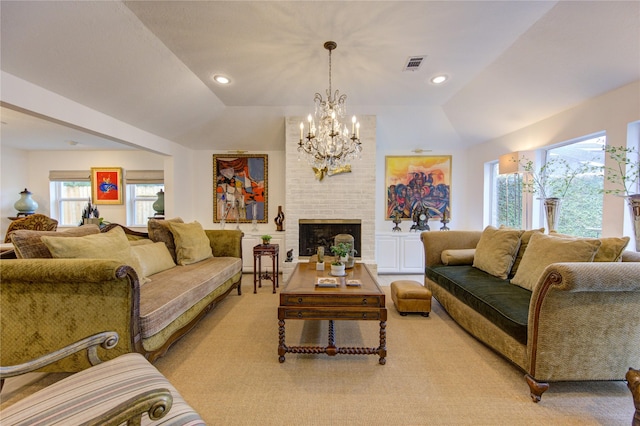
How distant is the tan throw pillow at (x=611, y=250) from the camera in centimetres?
198

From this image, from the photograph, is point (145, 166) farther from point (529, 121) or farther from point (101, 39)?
point (529, 121)

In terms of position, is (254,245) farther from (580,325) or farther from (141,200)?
(580,325)

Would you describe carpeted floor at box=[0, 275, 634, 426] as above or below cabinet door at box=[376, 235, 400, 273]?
below

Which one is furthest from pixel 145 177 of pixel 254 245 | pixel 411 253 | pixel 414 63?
pixel 411 253

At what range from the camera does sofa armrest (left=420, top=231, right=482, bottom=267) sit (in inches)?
139

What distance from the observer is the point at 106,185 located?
216 inches

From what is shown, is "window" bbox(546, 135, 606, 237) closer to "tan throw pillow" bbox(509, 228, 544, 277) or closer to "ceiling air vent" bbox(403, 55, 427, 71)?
"tan throw pillow" bbox(509, 228, 544, 277)

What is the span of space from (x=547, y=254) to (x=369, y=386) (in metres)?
1.86

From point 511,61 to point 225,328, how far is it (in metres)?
4.10

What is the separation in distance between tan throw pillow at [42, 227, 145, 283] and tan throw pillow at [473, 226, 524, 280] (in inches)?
135

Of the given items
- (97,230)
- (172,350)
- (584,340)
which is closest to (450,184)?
(584,340)

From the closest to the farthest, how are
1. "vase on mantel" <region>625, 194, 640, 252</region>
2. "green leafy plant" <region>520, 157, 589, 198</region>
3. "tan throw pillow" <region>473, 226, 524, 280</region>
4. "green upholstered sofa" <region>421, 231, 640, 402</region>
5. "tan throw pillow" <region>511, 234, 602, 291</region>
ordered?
"green upholstered sofa" <region>421, 231, 640, 402</region>, "tan throw pillow" <region>511, 234, 602, 291</region>, "vase on mantel" <region>625, 194, 640, 252</region>, "tan throw pillow" <region>473, 226, 524, 280</region>, "green leafy plant" <region>520, 157, 589, 198</region>

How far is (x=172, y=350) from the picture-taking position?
231 cm

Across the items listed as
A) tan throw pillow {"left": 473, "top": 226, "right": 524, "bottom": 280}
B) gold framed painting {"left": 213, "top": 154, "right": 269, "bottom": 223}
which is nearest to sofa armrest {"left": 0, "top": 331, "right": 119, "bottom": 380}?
tan throw pillow {"left": 473, "top": 226, "right": 524, "bottom": 280}
